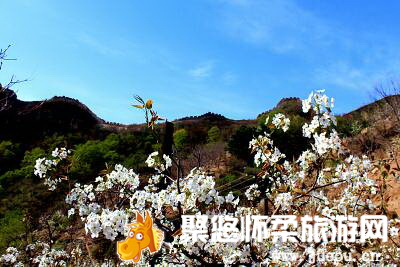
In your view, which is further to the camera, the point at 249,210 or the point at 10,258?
the point at 10,258

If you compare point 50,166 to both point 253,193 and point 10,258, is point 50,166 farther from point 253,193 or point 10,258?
point 10,258

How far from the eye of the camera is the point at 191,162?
17953 millimetres

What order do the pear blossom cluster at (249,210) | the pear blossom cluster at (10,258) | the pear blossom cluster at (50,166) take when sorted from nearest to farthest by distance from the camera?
the pear blossom cluster at (249,210) < the pear blossom cluster at (50,166) < the pear blossom cluster at (10,258)

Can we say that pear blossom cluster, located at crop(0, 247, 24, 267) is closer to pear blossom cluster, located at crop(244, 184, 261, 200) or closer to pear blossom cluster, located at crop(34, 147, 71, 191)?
pear blossom cluster, located at crop(34, 147, 71, 191)

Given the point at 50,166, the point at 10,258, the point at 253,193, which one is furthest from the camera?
the point at 10,258

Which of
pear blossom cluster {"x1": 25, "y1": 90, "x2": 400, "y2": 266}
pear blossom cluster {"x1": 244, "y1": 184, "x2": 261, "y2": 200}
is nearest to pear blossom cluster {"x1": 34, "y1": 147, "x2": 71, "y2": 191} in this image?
pear blossom cluster {"x1": 25, "y1": 90, "x2": 400, "y2": 266}

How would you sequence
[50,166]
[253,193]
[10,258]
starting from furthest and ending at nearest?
1. [10,258]
2. [253,193]
3. [50,166]

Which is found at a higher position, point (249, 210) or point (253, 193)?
point (253, 193)

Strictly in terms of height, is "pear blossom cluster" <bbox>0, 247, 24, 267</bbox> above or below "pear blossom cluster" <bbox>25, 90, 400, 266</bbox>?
below

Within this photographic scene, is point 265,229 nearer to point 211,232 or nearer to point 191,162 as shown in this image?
point 211,232

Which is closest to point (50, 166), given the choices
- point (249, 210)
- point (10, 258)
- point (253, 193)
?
point (249, 210)

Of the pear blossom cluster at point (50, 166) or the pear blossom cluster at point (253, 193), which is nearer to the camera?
the pear blossom cluster at point (50, 166)

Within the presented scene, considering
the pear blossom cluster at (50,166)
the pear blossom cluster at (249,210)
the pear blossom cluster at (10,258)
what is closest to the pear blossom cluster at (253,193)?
the pear blossom cluster at (249,210)

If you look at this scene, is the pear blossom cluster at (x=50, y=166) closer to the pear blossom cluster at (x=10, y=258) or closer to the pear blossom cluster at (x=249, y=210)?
the pear blossom cluster at (x=249, y=210)
